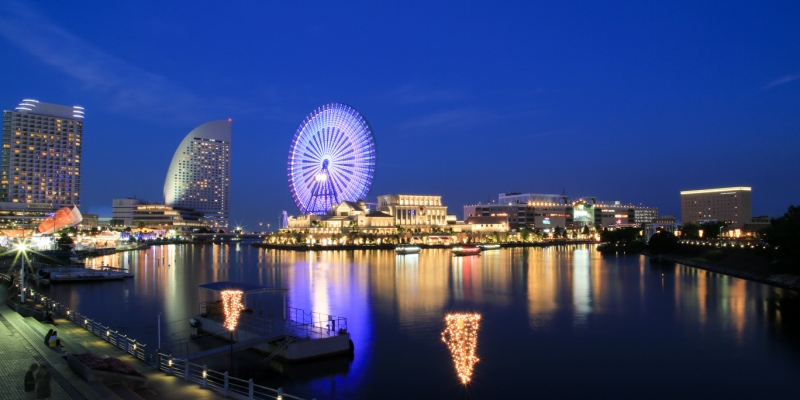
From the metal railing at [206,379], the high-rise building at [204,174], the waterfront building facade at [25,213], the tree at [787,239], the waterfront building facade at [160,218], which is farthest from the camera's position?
the high-rise building at [204,174]

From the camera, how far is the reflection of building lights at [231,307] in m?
16.2

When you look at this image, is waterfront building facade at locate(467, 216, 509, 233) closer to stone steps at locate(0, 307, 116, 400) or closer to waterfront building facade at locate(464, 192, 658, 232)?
waterfront building facade at locate(464, 192, 658, 232)

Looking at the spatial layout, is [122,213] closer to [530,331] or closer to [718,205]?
[530,331]

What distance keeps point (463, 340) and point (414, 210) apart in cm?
7621

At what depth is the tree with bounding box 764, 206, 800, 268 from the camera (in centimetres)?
3007

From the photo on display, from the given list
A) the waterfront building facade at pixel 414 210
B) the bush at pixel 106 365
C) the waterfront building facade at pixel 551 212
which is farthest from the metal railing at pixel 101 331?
the waterfront building facade at pixel 551 212

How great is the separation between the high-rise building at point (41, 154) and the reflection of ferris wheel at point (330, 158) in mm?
52287

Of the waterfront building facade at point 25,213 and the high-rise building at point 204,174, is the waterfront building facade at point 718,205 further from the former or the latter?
the waterfront building facade at point 25,213

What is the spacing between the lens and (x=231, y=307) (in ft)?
60.3

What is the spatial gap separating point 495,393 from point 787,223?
2757cm

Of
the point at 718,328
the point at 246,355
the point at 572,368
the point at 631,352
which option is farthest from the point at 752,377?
the point at 246,355

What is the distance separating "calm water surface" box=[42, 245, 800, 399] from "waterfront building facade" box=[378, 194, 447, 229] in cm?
5384

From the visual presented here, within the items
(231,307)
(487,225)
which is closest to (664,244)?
(487,225)

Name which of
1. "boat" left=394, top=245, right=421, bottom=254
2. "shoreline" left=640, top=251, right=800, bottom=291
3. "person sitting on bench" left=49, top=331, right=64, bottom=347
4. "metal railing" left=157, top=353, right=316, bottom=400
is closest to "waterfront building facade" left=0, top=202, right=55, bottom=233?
"boat" left=394, top=245, right=421, bottom=254
